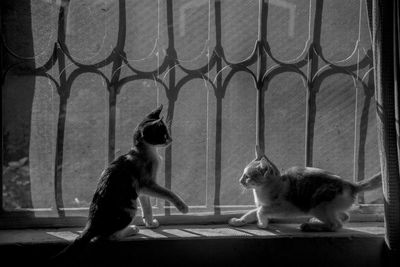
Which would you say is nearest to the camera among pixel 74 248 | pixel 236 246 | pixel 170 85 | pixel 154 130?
pixel 74 248

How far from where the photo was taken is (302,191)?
2053 millimetres

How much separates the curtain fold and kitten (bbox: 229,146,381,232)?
17 centimetres

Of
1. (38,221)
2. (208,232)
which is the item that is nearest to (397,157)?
(208,232)

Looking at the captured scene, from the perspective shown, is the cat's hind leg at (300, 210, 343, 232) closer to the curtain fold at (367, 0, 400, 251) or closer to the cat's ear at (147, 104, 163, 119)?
the curtain fold at (367, 0, 400, 251)

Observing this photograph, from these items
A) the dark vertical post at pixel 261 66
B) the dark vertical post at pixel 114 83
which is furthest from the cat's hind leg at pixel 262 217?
the dark vertical post at pixel 114 83

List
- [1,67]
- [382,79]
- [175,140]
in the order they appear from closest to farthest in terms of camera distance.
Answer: [382,79] → [1,67] → [175,140]

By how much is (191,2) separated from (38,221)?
1063mm

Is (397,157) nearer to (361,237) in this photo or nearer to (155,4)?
(361,237)

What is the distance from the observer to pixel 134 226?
2021 mm

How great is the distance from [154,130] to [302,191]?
0.63 m

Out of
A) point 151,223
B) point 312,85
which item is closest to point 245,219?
point 151,223

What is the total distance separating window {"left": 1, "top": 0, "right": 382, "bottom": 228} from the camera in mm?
2035

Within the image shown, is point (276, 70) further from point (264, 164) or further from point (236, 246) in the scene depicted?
point (236, 246)

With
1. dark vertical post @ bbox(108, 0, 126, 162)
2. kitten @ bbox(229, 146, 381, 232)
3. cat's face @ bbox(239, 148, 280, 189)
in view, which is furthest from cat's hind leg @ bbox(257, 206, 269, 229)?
dark vertical post @ bbox(108, 0, 126, 162)
